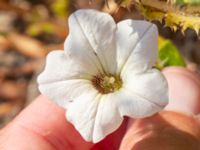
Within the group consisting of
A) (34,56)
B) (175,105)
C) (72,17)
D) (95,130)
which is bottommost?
(34,56)

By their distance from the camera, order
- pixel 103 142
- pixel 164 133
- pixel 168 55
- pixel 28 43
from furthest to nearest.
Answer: pixel 28 43, pixel 168 55, pixel 103 142, pixel 164 133

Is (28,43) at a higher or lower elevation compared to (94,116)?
lower

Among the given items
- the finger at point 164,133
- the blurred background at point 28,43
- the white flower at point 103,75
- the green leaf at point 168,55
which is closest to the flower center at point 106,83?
the white flower at point 103,75

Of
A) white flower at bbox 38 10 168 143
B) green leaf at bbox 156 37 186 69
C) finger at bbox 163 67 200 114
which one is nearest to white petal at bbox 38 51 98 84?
white flower at bbox 38 10 168 143

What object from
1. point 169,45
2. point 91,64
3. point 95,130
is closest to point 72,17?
point 91,64

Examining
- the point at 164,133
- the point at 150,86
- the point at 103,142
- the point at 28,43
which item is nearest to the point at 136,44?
the point at 150,86

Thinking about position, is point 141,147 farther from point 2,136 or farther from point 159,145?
point 2,136

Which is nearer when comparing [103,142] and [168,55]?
[103,142]

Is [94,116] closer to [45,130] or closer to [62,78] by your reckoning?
[62,78]
